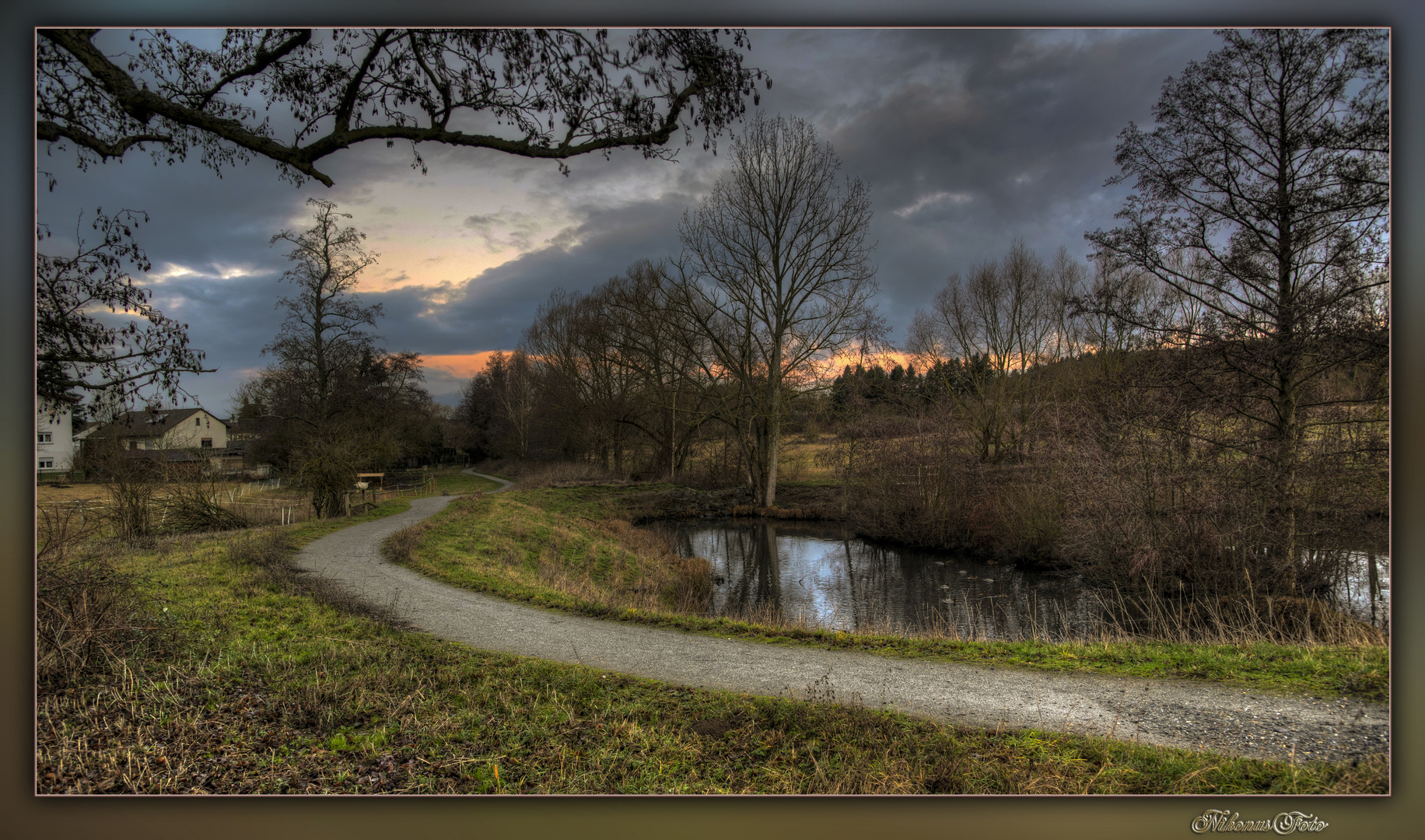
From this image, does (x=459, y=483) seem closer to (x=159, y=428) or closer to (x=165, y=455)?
(x=165, y=455)

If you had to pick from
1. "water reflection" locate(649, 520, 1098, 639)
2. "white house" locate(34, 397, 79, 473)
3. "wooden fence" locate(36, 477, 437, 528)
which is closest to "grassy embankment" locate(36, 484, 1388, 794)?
"white house" locate(34, 397, 79, 473)

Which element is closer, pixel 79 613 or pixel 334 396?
pixel 79 613

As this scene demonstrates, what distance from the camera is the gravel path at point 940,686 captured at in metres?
3.90

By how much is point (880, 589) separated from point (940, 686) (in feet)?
28.2

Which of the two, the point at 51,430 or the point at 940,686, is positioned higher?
the point at 51,430

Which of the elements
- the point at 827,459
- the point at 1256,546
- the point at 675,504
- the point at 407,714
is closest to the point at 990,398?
the point at 827,459

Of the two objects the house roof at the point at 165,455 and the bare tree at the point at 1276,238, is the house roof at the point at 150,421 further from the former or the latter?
the bare tree at the point at 1276,238

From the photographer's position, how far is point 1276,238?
579 centimetres

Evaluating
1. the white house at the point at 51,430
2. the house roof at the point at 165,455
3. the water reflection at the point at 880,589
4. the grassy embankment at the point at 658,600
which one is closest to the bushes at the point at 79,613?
the white house at the point at 51,430

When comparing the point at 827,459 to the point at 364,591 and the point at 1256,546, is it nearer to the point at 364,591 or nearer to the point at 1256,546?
the point at 1256,546

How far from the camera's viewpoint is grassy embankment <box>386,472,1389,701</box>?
5.14 m

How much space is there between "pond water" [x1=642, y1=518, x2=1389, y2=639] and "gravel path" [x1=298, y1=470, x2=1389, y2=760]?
4.69 ft

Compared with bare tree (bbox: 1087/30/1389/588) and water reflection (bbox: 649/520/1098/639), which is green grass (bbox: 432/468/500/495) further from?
bare tree (bbox: 1087/30/1389/588)

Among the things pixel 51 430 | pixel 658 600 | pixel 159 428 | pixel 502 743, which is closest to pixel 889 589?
pixel 658 600
